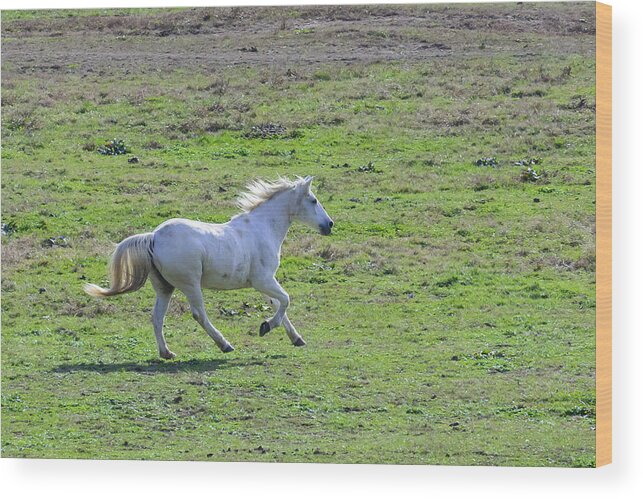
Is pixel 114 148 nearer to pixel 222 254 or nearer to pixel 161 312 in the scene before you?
pixel 222 254

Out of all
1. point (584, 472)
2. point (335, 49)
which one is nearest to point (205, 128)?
point (335, 49)

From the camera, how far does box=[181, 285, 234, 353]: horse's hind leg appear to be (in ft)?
43.1

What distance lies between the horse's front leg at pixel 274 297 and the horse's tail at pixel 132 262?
3.51ft

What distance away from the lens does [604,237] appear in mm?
11914

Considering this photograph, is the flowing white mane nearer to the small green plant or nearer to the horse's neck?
the horse's neck

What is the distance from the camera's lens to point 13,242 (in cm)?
1377

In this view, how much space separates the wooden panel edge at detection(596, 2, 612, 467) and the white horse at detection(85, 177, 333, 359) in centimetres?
272

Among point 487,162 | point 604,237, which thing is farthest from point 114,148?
point 604,237

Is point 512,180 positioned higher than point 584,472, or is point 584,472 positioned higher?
point 512,180

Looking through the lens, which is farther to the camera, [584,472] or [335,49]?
[335,49]

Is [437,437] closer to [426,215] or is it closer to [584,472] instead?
[584,472]

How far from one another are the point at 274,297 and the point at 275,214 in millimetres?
792

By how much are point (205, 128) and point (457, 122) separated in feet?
7.68

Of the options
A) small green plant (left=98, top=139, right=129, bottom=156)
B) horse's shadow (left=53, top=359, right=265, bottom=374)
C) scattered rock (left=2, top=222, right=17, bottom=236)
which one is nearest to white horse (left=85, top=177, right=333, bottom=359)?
horse's shadow (left=53, top=359, right=265, bottom=374)
